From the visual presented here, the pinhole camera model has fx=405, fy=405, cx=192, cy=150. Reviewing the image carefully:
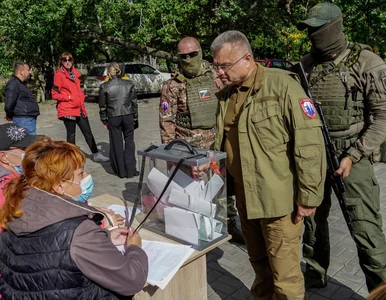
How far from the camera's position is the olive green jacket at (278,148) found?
7.29 ft

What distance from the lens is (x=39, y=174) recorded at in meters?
1.91

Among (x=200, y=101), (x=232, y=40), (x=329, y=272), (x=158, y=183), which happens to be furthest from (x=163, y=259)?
(x=200, y=101)

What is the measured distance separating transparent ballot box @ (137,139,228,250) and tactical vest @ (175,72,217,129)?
4.66 ft

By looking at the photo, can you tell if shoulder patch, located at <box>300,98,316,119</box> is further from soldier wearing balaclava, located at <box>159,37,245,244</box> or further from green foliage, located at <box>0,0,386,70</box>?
green foliage, located at <box>0,0,386,70</box>

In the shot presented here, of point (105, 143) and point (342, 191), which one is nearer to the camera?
point (342, 191)

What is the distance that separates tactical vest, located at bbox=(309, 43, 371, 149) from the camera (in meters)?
2.67

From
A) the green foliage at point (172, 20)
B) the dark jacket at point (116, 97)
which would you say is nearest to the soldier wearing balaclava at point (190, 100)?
the dark jacket at point (116, 97)

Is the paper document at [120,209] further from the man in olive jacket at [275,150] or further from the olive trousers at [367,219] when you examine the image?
the olive trousers at [367,219]

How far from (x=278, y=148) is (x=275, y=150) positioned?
2 centimetres

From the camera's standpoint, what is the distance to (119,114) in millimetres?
6508

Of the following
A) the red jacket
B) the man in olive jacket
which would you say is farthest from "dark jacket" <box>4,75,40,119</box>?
the man in olive jacket

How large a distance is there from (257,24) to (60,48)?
27.7 feet

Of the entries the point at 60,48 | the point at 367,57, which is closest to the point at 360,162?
the point at 367,57

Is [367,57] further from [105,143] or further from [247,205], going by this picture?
[105,143]
